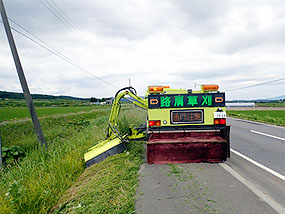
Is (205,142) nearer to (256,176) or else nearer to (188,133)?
(188,133)

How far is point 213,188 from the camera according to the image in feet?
12.3

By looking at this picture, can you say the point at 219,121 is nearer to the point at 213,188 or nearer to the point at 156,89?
the point at 156,89

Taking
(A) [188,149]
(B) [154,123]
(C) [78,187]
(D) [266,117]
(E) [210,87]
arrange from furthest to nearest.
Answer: (D) [266,117] → (B) [154,123] → (E) [210,87] → (A) [188,149] → (C) [78,187]

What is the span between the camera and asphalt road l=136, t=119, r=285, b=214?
311cm

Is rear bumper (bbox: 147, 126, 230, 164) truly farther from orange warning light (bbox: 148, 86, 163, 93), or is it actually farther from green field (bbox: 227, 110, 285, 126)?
green field (bbox: 227, 110, 285, 126)

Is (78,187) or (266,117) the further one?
(266,117)

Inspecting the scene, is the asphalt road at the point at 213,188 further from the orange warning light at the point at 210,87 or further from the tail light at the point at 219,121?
the orange warning light at the point at 210,87

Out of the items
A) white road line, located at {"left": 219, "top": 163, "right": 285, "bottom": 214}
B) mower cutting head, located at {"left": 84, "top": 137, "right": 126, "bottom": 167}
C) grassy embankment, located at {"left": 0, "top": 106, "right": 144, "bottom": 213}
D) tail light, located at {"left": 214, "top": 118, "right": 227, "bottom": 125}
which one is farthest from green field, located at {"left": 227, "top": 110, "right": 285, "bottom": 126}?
grassy embankment, located at {"left": 0, "top": 106, "right": 144, "bottom": 213}

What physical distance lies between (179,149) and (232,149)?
9.31 ft

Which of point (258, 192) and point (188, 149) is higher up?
point (188, 149)

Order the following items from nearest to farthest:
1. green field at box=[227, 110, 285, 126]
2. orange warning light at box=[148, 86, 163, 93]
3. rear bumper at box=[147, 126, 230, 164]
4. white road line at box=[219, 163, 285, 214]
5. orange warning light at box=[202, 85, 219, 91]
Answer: white road line at box=[219, 163, 285, 214] < rear bumper at box=[147, 126, 230, 164] < orange warning light at box=[202, 85, 219, 91] < orange warning light at box=[148, 86, 163, 93] < green field at box=[227, 110, 285, 126]

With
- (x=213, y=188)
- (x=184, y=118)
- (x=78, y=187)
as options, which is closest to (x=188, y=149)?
(x=184, y=118)

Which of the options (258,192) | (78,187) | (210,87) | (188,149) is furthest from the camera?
(210,87)

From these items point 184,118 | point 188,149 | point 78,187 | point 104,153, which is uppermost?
point 184,118
